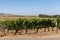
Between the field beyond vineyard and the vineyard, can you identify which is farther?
the vineyard

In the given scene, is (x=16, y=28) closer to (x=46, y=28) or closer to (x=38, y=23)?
(x=38, y=23)

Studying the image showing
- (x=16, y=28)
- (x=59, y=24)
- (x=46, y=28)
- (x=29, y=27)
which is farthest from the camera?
(x=46, y=28)

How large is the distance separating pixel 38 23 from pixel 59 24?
3196 mm

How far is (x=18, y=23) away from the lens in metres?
25.3

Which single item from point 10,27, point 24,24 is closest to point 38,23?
point 24,24

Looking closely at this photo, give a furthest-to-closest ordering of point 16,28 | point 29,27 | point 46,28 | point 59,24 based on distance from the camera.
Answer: point 46,28 → point 59,24 → point 29,27 → point 16,28

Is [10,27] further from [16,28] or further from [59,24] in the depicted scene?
[59,24]

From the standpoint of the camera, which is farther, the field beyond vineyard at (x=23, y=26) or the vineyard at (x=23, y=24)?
the vineyard at (x=23, y=24)

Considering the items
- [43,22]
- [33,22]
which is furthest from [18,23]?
[43,22]

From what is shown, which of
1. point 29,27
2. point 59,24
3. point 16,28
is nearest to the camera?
point 16,28

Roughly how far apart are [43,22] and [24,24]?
439 centimetres

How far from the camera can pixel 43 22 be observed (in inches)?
1144

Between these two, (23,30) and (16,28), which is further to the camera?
(23,30)

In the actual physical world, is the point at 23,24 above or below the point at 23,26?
above
